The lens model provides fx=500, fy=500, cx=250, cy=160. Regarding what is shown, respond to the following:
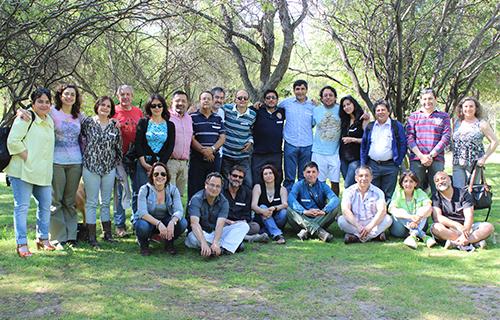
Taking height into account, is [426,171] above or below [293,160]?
below

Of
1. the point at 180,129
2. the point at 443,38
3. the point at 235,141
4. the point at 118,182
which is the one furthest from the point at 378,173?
the point at 443,38

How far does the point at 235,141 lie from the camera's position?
24.0 ft

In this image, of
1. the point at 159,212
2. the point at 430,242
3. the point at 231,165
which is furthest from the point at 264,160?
the point at 430,242

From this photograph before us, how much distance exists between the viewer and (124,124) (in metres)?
6.68

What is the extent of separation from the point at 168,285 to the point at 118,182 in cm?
219

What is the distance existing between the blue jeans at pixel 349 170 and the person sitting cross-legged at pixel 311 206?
0.63 m

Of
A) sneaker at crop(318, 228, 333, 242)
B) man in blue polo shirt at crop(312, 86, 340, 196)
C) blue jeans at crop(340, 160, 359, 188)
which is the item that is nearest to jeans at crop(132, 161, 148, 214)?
sneaker at crop(318, 228, 333, 242)

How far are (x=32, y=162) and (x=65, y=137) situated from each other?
21.3 inches

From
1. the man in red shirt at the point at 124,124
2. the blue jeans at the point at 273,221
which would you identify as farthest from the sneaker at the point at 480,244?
the man in red shirt at the point at 124,124

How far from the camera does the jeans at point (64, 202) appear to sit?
6008 millimetres

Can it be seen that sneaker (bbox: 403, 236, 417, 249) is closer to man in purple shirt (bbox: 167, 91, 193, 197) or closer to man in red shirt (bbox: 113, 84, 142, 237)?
man in purple shirt (bbox: 167, 91, 193, 197)

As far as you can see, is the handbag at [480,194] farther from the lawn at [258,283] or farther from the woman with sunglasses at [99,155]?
the woman with sunglasses at [99,155]

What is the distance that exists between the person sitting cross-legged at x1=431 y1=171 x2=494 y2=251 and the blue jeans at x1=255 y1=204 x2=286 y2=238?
2.00 m

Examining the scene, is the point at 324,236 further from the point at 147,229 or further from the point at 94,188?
the point at 94,188
